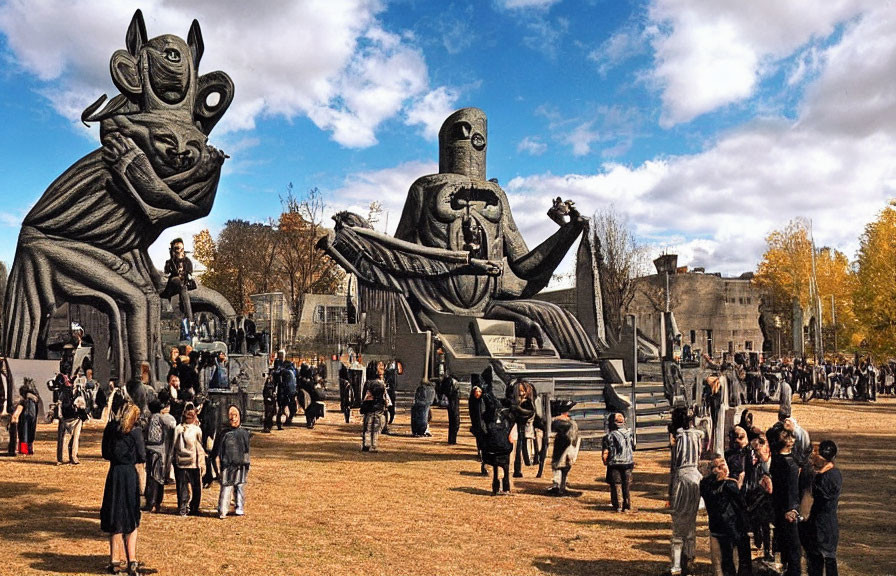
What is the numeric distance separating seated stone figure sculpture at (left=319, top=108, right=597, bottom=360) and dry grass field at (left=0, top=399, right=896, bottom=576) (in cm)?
1400

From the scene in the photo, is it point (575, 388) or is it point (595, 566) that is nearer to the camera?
point (595, 566)

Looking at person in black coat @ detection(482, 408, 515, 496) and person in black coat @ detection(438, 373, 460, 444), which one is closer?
person in black coat @ detection(482, 408, 515, 496)

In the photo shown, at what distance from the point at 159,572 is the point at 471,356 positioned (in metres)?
18.5

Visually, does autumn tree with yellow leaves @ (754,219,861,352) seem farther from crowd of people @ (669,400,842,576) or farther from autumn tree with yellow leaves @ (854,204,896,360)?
crowd of people @ (669,400,842,576)

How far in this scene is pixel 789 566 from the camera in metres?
6.80

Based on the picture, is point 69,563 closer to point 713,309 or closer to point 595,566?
point 595,566

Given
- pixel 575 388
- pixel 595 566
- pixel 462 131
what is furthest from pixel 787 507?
pixel 462 131

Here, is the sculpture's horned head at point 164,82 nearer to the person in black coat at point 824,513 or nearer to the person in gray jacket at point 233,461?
the person in gray jacket at point 233,461

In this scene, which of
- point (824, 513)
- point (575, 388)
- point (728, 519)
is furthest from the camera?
Answer: point (575, 388)

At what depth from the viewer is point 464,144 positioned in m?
31.8

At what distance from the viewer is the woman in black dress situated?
23.1 ft

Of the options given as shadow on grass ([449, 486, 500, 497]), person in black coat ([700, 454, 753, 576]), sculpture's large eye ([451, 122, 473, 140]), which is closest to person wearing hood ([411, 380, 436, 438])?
shadow on grass ([449, 486, 500, 497])

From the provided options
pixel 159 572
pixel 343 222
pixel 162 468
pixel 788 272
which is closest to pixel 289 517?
pixel 162 468

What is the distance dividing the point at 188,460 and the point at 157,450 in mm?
505
